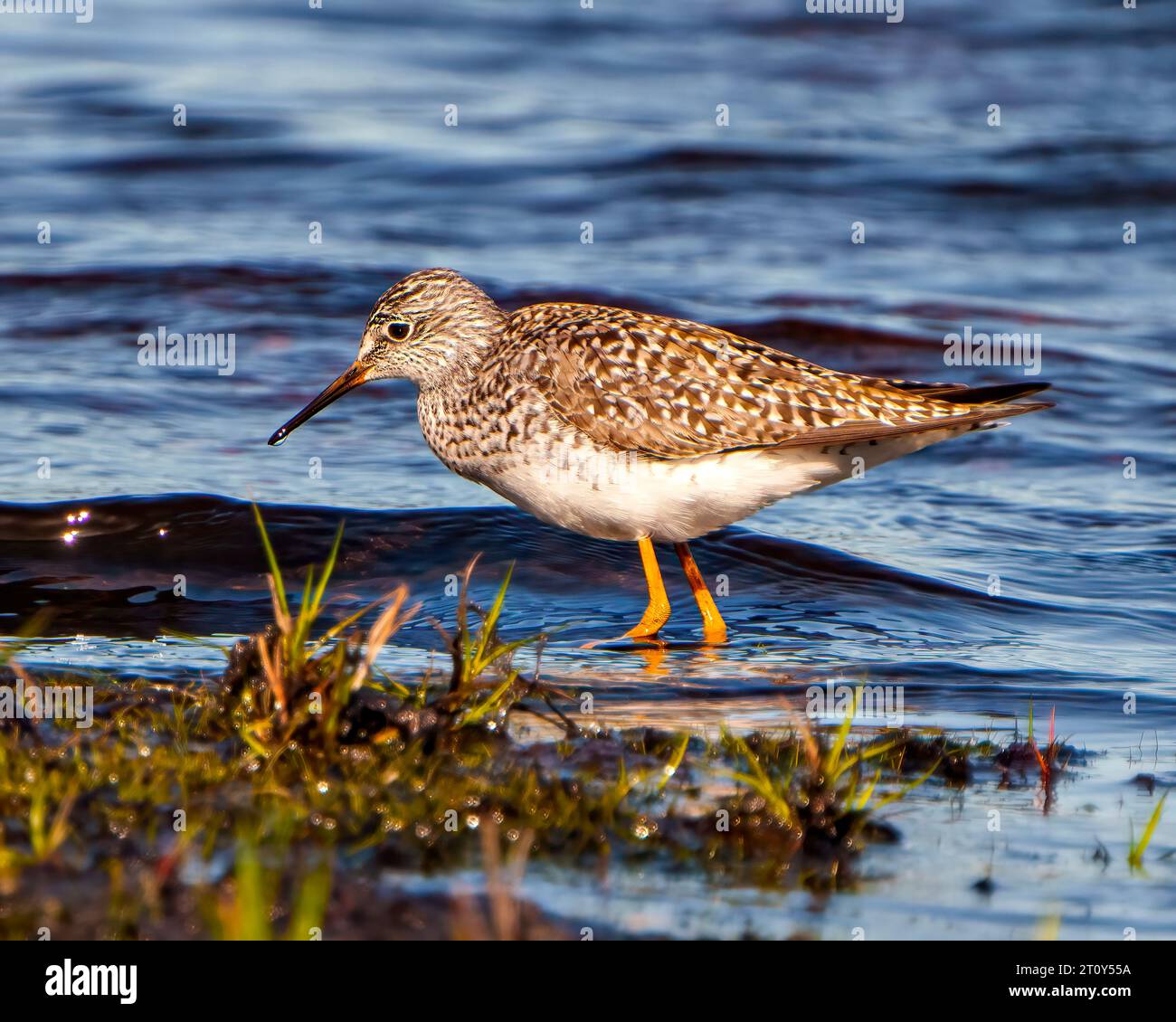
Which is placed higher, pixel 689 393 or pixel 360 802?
pixel 689 393

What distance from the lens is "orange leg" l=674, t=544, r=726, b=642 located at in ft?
25.7

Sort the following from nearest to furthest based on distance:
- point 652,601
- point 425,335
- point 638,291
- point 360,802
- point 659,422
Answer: point 360,802 → point 659,422 → point 652,601 → point 425,335 → point 638,291

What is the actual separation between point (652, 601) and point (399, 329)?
6.54 feet

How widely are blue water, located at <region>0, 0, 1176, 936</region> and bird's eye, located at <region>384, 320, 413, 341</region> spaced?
4.47 feet

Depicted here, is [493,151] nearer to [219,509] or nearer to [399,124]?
[399,124]

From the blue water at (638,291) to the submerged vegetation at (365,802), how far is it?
20.7 inches

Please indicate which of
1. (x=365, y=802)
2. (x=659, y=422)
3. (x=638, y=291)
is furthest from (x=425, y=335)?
(x=638, y=291)

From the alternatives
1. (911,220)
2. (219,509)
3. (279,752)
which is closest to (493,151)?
(911,220)

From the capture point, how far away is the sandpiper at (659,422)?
736cm

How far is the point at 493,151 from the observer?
17.9 m

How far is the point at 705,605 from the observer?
7969mm

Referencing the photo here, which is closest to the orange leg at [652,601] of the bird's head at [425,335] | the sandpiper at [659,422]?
the sandpiper at [659,422]

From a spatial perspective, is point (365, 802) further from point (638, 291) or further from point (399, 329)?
point (638, 291)
